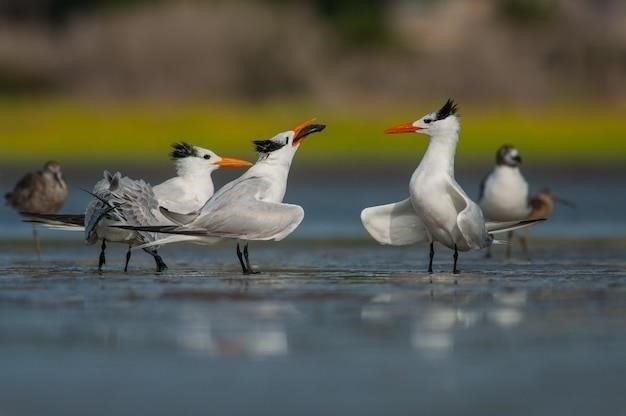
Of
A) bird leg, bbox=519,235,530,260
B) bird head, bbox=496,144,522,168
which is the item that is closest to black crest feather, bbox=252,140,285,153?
bird leg, bbox=519,235,530,260

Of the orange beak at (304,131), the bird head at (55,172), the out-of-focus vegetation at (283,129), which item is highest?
the out-of-focus vegetation at (283,129)

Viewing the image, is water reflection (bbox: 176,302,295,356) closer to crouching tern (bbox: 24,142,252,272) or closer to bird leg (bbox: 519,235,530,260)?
crouching tern (bbox: 24,142,252,272)

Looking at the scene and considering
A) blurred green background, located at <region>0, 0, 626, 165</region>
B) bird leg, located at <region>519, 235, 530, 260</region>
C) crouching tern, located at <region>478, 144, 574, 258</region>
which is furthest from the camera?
blurred green background, located at <region>0, 0, 626, 165</region>

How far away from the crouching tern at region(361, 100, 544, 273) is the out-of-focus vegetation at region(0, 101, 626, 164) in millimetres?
23237

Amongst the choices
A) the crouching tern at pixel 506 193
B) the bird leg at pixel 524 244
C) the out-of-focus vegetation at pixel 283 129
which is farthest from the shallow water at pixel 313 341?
the out-of-focus vegetation at pixel 283 129

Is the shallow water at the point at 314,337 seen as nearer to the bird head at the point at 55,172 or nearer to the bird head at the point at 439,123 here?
the bird head at the point at 439,123

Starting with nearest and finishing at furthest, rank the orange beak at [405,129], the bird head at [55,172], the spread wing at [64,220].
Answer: the spread wing at [64,220] → the orange beak at [405,129] → the bird head at [55,172]

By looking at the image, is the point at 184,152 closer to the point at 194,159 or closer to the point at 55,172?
the point at 194,159

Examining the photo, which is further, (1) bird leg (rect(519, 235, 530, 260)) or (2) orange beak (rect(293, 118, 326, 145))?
(1) bird leg (rect(519, 235, 530, 260))

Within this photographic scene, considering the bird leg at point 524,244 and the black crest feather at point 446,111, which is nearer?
the black crest feather at point 446,111

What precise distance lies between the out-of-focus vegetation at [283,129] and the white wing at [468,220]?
77.8ft

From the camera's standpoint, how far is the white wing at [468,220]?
11.7 metres

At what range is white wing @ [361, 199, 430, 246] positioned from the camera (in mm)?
12398

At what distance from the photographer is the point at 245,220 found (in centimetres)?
1155
